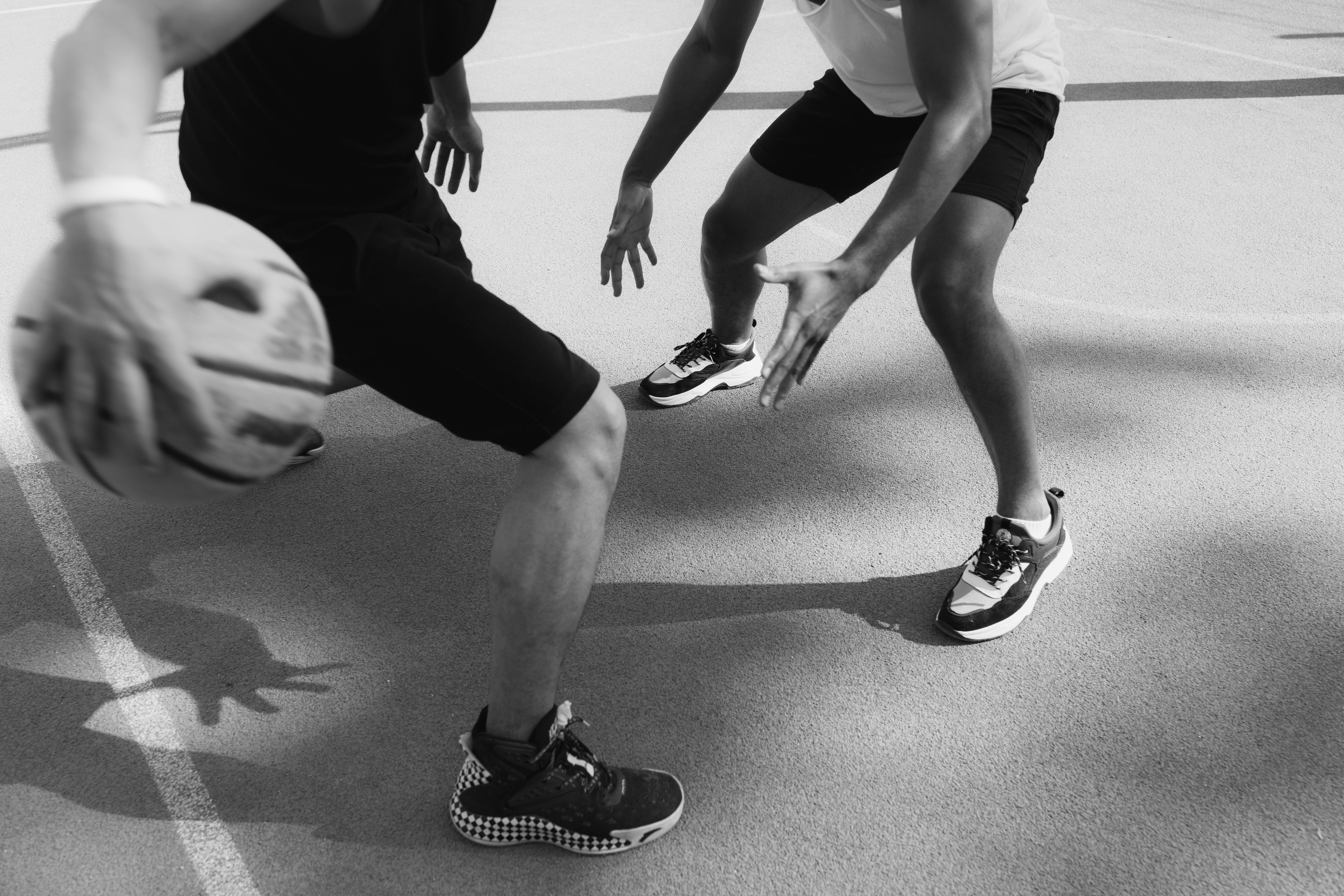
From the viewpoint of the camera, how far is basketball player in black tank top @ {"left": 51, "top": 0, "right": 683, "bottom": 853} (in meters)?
1.75

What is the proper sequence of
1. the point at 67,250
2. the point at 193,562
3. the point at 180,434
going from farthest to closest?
the point at 193,562
the point at 180,434
the point at 67,250

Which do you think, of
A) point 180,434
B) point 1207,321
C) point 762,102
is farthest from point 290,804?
point 762,102

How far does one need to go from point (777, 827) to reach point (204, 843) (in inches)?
43.8

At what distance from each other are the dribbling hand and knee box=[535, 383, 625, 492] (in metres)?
0.63

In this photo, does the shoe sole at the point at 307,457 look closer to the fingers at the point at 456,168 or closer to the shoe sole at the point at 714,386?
the fingers at the point at 456,168

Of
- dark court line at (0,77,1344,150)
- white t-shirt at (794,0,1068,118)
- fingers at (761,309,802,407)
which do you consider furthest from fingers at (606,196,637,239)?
dark court line at (0,77,1344,150)

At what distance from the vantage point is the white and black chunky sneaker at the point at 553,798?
6.64 ft

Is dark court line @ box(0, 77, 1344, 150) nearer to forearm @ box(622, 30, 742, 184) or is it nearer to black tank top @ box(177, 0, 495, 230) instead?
forearm @ box(622, 30, 742, 184)

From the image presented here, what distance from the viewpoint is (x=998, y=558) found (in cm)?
267

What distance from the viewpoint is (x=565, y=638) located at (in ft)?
6.39

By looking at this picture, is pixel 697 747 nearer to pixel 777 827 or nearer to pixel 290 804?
pixel 777 827

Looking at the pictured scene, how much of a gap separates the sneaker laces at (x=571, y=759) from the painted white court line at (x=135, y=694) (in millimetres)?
590

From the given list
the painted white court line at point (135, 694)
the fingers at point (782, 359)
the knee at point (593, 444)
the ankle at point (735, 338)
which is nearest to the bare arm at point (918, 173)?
the fingers at point (782, 359)

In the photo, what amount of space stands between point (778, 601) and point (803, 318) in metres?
1.03
